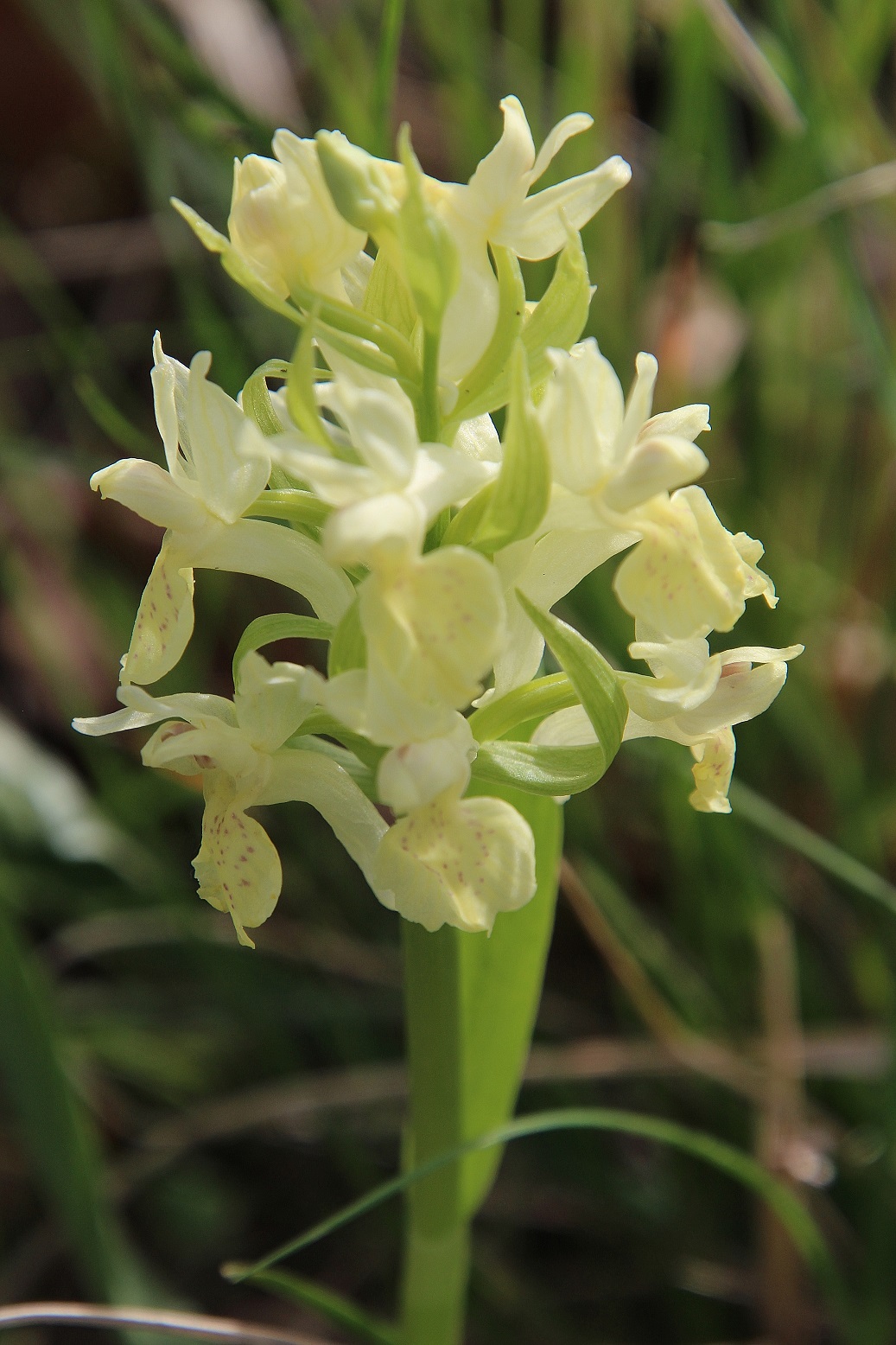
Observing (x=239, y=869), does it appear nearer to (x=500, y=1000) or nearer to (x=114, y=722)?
(x=114, y=722)

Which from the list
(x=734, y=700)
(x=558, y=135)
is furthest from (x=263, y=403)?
(x=734, y=700)

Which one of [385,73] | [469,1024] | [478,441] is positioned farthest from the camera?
[385,73]

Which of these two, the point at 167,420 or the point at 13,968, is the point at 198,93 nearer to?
the point at 167,420

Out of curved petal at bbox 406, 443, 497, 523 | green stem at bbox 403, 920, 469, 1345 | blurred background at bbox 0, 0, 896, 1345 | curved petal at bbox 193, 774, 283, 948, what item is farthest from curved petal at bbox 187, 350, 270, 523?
blurred background at bbox 0, 0, 896, 1345

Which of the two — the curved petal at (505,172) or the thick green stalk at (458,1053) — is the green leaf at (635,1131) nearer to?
the thick green stalk at (458,1053)

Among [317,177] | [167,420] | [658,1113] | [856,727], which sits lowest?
[658,1113]

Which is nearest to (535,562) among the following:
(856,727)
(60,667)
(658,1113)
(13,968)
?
(13,968)
